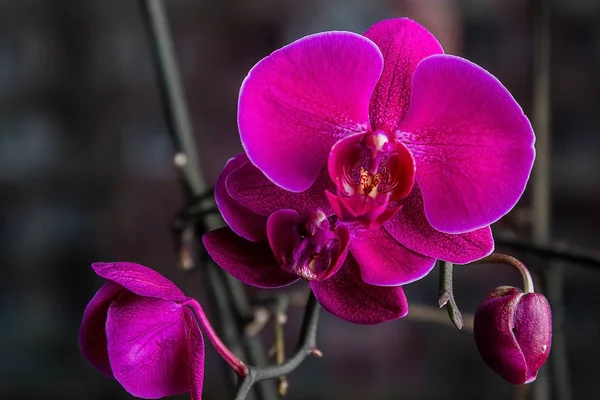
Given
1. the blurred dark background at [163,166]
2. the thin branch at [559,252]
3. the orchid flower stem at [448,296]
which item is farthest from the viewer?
the blurred dark background at [163,166]

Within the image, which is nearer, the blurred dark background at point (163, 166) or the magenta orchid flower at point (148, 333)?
the magenta orchid flower at point (148, 333)

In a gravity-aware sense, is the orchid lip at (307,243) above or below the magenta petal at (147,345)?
above

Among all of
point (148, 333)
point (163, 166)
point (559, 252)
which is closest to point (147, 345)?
→ point (148, 333)

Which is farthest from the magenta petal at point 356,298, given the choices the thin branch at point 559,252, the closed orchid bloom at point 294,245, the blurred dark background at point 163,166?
the blurred dark background at point 163,166

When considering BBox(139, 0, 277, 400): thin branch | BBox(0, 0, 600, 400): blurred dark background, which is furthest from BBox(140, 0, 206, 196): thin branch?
BBox(0, 0, 600, 400): blurred dark background

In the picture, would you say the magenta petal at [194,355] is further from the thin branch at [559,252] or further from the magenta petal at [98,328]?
the thin branch at [559,252]

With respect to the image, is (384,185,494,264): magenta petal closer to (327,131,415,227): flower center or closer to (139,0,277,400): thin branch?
(327,131,415,227): flower center

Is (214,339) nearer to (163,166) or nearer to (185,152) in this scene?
(185,152)
